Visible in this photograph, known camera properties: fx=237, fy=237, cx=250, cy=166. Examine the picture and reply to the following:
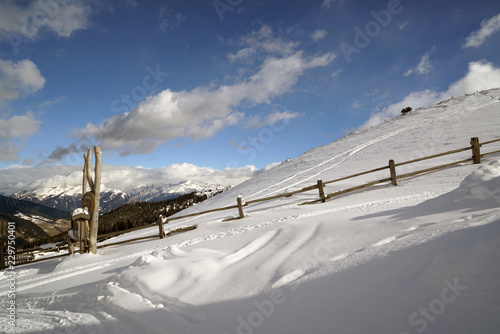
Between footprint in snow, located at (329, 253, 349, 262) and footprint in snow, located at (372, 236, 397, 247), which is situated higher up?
footprint in snow, located at (372, 236, 397, 247)

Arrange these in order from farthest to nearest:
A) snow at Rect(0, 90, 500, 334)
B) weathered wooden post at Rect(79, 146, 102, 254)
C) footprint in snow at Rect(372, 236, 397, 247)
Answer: weathered wooden post at Rect(79, 146, 102, 254) < footprint in snow at Rect(372, 236, 397, 247) < snow at Rect(0, 90, 500, 334)

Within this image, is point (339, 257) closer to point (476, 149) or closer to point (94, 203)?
point (94, 203)

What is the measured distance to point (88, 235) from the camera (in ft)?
31.9

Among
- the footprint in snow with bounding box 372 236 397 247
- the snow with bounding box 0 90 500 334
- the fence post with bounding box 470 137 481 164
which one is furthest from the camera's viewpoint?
the fence post with bounding box 470 137 481 164

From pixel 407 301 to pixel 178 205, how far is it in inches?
2530

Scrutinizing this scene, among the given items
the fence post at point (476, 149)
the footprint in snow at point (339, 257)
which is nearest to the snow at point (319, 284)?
the footprint in snow at point (339, 257)

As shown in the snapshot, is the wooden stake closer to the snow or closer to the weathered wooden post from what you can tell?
the weathered wooden post

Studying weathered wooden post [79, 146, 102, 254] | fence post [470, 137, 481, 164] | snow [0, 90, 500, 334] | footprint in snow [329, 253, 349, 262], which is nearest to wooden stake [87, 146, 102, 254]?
weathered wooden post [79, 146, 102, 254]

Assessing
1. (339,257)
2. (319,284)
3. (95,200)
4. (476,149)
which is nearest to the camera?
(319,284)

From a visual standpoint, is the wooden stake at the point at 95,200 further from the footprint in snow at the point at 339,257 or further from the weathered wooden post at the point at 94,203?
the footprint in snow at the point at 339,257

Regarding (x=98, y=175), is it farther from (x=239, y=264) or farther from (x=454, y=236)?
(x=454, y=236)

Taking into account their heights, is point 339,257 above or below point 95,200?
below

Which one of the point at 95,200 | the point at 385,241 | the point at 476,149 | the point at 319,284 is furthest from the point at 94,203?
the point at 476,149

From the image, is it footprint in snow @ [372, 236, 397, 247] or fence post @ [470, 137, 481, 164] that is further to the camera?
fence post @ [470, 137, 481, 164]
